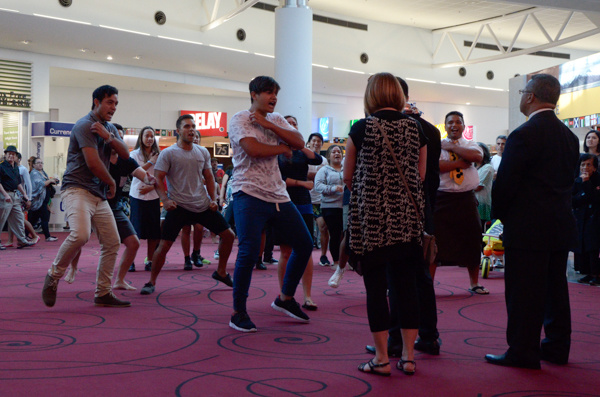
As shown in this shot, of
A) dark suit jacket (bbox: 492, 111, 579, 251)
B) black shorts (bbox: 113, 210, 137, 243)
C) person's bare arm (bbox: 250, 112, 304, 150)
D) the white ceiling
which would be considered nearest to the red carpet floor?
black shorts (bbox: 113, 210, 137, 243)

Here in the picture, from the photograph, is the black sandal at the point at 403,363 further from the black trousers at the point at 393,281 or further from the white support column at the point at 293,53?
the white support column at the point at 293,53

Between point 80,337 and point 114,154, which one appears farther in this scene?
point 114,154

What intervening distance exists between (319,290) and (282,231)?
1682 millimetres

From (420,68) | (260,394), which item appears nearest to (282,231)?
(260,394)

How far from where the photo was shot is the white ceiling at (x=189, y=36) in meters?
13.2

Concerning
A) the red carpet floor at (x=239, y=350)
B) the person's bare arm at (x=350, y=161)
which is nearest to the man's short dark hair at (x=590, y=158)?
the red carpet floor at (x=239, y=350)

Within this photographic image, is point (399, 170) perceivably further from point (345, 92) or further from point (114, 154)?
point (345, 92)

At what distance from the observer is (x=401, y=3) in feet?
56.4

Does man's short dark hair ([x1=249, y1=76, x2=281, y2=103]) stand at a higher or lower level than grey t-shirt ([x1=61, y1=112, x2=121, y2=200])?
higher

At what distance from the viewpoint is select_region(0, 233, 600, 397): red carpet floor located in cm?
245

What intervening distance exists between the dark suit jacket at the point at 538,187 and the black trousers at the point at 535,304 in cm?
9

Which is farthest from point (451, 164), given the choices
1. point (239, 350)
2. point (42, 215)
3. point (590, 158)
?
point (42, 215)

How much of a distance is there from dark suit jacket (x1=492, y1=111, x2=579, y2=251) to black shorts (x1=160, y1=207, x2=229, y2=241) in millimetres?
2602

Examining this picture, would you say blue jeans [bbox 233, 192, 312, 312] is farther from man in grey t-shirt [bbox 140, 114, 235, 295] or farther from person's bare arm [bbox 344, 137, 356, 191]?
man in grey t-shirt [bbox 140, 114, 235, 295]
